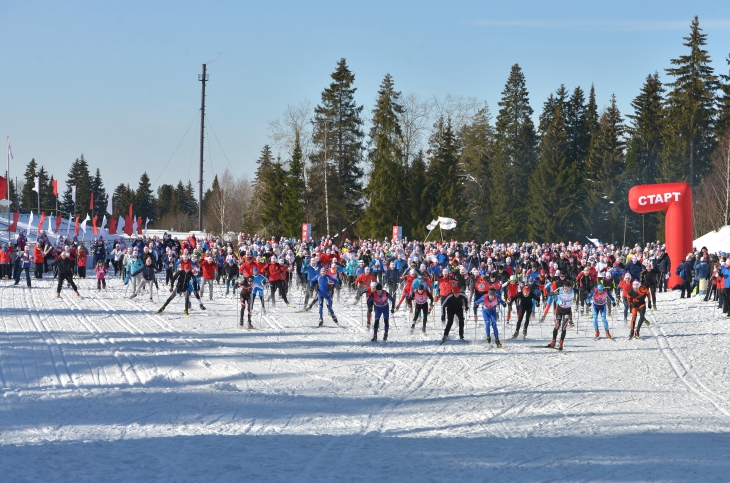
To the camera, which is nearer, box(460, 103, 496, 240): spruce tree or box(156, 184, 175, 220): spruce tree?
box(460, 103, 496, 240): spruce tree

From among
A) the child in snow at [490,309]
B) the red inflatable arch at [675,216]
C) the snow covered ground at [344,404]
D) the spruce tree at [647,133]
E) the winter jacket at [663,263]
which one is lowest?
the snow covered ground at [344,404]

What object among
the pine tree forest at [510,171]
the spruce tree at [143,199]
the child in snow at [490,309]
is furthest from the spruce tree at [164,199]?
the child in snow at [490,309]

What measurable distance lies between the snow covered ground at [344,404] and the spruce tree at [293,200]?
34.3 meters

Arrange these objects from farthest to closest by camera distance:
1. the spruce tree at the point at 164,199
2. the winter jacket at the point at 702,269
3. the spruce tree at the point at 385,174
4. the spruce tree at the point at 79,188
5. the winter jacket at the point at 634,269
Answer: the spruce tree at the point at 164,199 → the spruce tree at the point at 79,188 → the spruce tree at the point at 385,174 → the winter jacket at the point at 702,269 → the winter jacket at the point at 634,269

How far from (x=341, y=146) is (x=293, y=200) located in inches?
237

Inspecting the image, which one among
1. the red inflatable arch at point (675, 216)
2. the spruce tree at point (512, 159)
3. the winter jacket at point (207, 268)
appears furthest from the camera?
the spruce tree at point (512, 159)

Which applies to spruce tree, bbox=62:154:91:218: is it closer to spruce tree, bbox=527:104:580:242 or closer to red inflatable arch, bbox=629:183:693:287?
spruce tree, bbox=527:104:580:242

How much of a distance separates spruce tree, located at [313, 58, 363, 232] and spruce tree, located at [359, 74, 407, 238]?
4.53ft

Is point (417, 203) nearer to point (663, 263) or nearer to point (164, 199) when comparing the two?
point (663, 263)

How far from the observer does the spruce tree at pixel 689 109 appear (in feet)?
179

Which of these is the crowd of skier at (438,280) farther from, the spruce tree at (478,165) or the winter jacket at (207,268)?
the spruce tree at (478,165)

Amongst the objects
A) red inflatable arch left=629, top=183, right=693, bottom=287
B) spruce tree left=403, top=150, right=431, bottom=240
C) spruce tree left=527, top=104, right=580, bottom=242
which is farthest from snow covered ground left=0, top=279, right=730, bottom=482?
spruce tree left=527, top=104, right=580, bottom=242

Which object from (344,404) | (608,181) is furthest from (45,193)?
(344,404)

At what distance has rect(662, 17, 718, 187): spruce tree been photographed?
2149 inches
